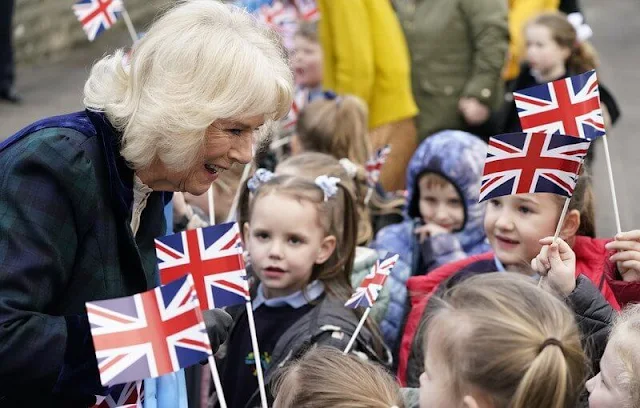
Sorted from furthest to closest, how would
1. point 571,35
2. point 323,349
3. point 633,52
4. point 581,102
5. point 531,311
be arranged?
point 633,52 → point 571,35 → point 581,102 → point 323,349 → point 531,311

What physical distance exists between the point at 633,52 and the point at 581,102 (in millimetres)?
9678

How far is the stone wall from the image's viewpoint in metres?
10.5

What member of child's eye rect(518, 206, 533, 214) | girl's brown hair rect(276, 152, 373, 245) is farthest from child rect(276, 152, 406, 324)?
child's eye rect(518, 206, 533, 214)

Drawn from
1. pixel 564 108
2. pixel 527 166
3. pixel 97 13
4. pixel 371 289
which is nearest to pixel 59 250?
pixel 371 289

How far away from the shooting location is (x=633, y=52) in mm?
12703

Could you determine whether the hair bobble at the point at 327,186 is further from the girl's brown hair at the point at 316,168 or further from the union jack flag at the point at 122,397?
the union jack flag at the point at 122,397

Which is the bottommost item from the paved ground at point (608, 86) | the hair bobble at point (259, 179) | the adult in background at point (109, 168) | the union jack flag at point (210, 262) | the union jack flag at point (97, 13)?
the paved ground at point (608, 86)

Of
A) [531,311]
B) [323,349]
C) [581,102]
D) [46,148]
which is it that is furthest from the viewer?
[581,102]

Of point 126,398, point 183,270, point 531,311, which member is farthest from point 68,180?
point 531,311

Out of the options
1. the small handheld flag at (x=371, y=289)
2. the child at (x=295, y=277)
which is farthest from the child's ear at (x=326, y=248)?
the small handheld flag at (x=371, y=289)

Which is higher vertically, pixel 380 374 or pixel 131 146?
pixel 131 146

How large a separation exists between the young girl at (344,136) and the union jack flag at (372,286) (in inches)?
76.9

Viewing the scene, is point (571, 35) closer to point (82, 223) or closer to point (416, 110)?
point (416, 110)

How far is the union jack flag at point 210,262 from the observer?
2898mm
